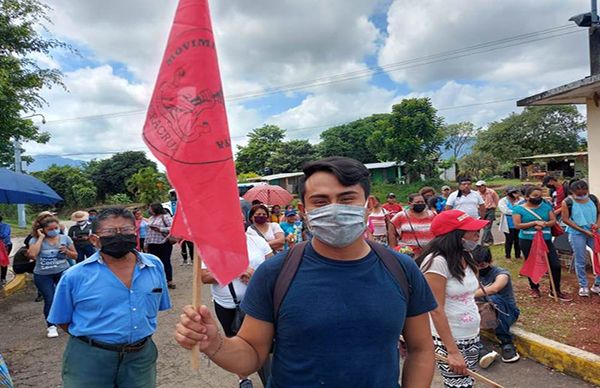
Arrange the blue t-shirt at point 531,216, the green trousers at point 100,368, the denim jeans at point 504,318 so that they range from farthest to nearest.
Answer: the blue t-shirt at point 531,216
the denim jeans at point 504,318
the green trousers at point 100,368

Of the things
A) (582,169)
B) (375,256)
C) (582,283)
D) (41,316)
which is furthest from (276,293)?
(582,169)

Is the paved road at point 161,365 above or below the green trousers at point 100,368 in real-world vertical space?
below

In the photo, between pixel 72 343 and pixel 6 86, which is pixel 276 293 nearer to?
pixel 72 343

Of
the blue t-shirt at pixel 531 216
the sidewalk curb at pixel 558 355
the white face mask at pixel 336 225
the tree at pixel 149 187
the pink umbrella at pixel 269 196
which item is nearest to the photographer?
the white face mask at pixel 336 225

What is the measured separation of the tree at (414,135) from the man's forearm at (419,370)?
34.7m

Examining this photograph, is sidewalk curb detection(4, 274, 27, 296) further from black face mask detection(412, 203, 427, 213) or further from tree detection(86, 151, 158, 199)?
tree detection(86, 151, 158, 199)

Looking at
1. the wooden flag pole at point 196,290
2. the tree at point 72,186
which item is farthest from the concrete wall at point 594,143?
the tree at point 72,186

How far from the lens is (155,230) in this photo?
8648 mm

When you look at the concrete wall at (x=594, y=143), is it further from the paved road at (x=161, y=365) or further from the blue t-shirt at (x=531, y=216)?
the paved road at (x=161, y=365)

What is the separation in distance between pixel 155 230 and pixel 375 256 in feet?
24.9

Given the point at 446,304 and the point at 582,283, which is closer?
the point at 446,304

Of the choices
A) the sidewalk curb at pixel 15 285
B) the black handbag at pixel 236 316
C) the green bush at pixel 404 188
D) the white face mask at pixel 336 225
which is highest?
the white face mask at pixel 336 225

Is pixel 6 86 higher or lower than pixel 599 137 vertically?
higher

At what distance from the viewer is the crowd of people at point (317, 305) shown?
5.34ft
